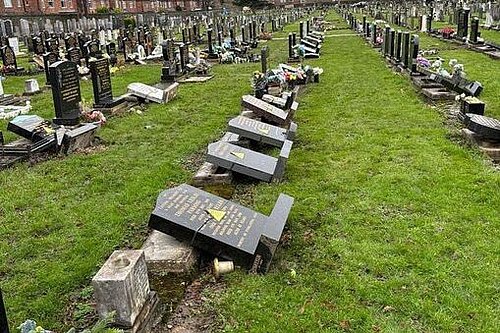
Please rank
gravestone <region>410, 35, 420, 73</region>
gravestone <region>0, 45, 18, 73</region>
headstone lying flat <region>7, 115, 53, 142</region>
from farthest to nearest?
gravestone <region>0, 45, 18, 73</region> < gravestone <region>410, 35, 420, 73</region> < headstone lying flat <region>7, 115, 53, 142</region>

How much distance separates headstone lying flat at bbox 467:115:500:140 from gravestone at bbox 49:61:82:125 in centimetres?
745

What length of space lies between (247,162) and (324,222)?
1.76 meters

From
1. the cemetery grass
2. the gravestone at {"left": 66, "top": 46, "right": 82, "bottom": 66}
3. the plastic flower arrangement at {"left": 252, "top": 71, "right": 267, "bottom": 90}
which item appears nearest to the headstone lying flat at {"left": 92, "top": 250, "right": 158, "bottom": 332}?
the cemetery grass

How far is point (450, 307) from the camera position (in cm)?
406

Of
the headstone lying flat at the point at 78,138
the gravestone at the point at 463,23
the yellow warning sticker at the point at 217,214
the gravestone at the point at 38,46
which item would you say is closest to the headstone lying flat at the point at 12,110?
the headstone lying flat at the point at 78,138

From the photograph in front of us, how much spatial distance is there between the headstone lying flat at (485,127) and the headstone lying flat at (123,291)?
615cm

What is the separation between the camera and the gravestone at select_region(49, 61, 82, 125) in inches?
396

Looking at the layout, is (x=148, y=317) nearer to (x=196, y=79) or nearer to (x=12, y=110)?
(x=12, y=110)

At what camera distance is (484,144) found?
8.09 m

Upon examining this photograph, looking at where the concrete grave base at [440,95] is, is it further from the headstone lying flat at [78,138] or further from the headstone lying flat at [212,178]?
the headstone lying flat at [78,138]

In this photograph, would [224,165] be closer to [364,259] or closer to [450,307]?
[364,259]

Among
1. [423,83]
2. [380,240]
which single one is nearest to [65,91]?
[380,240]

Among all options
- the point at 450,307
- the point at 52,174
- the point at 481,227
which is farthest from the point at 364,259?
the point at 52,174

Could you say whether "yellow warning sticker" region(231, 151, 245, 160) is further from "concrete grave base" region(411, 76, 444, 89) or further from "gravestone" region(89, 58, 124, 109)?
"concrete grave base" region(411, 76, 444, 89)
